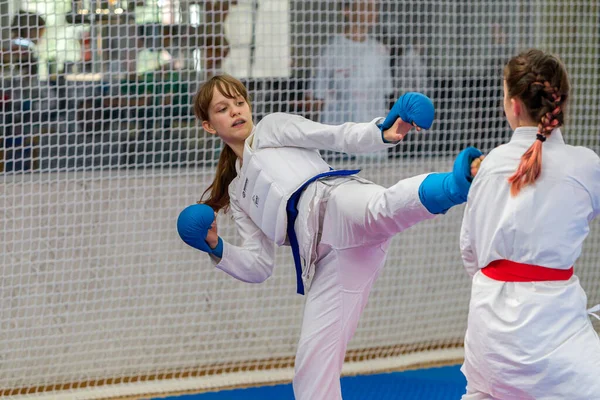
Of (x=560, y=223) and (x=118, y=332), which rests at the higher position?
(x=560, y=223)

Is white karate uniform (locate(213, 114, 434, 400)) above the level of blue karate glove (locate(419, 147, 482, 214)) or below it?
below

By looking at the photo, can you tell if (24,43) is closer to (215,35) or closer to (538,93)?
(215,35)

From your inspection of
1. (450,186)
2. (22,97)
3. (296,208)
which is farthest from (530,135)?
(22,97)

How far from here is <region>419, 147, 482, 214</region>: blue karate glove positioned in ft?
7.02

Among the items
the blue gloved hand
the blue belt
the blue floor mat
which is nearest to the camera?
the blue gloved hand

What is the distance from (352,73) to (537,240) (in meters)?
2.44

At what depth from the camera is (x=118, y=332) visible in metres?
4.08

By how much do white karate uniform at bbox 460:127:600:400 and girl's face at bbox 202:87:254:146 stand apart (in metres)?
Answer: 0.98

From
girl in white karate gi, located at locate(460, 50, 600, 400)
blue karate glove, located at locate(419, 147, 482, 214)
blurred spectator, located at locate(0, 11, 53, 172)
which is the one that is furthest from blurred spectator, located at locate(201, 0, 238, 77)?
girl in white karate gi, located at locate(460, 50, 600, 400)

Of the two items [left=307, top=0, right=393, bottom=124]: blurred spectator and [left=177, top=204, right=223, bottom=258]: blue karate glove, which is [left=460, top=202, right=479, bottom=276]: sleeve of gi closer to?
[left=177, top=204, right=223, bottom=258]: blue karate glove

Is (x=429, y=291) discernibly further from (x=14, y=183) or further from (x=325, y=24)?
(x=14, y=183)

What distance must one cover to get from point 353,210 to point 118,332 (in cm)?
197

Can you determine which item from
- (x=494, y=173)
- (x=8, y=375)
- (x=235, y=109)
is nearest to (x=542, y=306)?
(x=494, y=173)

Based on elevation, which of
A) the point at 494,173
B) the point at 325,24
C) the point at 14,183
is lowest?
the point at 14,183
